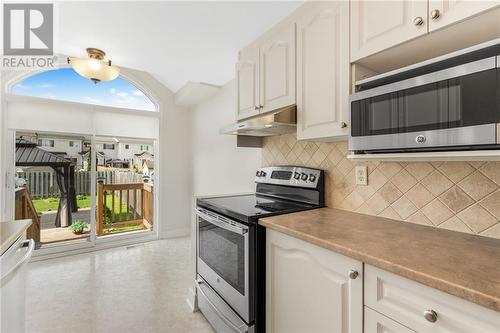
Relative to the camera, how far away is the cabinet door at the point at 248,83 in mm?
2033

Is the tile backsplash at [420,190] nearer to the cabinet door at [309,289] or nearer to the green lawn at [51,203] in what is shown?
the cabinet door at [309,289]

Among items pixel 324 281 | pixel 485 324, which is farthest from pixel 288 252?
pixel 485 324

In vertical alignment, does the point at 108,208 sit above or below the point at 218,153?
below

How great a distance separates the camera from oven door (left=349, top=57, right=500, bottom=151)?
32.4 inches

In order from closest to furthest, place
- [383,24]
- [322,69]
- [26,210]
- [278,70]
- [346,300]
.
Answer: [346,300] → [383,24] → [322,69] → [278,70] → [26,210]

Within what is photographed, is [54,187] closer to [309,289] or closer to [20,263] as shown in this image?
[20,263]

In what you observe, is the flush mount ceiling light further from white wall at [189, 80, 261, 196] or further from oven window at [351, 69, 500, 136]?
oven window at [351, 69, 500, 136]

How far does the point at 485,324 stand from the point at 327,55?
4.43 ft

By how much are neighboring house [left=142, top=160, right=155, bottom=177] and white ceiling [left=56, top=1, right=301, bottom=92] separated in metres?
1.65

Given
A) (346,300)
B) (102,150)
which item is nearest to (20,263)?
(346,300)

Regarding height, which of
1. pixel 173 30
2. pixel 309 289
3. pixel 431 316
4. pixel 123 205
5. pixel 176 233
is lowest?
pixel 176 233

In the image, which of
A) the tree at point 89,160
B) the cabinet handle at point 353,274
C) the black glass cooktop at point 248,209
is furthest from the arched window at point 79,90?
the cabinet handle at point 353,274

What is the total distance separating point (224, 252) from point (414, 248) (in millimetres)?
1126

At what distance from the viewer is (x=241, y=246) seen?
1.48 metres
